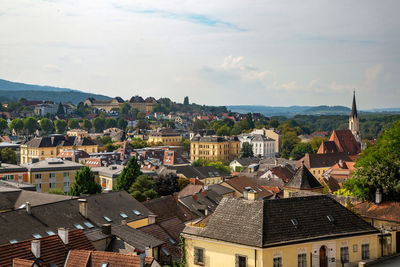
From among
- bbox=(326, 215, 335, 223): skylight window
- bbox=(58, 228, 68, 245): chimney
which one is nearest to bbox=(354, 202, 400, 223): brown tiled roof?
bbox=(326, 215, 335, 223): skylight window

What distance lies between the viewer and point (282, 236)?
22422 millimetres

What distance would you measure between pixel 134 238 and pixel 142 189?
31262mm

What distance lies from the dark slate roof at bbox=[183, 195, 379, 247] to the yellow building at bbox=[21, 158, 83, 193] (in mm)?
54031

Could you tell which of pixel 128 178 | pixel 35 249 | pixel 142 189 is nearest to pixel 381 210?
pixel 35 249

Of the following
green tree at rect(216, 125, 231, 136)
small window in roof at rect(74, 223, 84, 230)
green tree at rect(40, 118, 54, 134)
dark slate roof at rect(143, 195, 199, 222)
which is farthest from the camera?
green tree at rect(216, 125, 231, 136)

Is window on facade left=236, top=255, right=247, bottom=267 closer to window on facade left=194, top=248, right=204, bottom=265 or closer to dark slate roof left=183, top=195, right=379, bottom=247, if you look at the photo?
dark slate roof left=183, top=195, right=379, bottom=247

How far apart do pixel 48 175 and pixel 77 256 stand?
55.2 meters

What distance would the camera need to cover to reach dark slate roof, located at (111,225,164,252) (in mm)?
28597

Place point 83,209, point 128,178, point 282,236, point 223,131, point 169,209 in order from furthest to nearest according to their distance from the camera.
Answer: point 223,131 → point 128,178 → point 169,209 → point 83,209 → point 282,236

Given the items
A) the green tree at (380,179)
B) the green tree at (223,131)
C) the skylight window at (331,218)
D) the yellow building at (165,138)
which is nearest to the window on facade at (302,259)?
the skylight window at (331,218)

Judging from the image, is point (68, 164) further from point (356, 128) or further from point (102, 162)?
point (356, 128)

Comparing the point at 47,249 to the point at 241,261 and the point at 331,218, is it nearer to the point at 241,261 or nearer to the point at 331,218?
the point at 241,261

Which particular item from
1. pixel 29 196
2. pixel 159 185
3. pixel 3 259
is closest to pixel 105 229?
pixel 3 259

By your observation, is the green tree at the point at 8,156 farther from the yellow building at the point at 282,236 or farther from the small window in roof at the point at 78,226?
the yellow building at the point at 282,236
